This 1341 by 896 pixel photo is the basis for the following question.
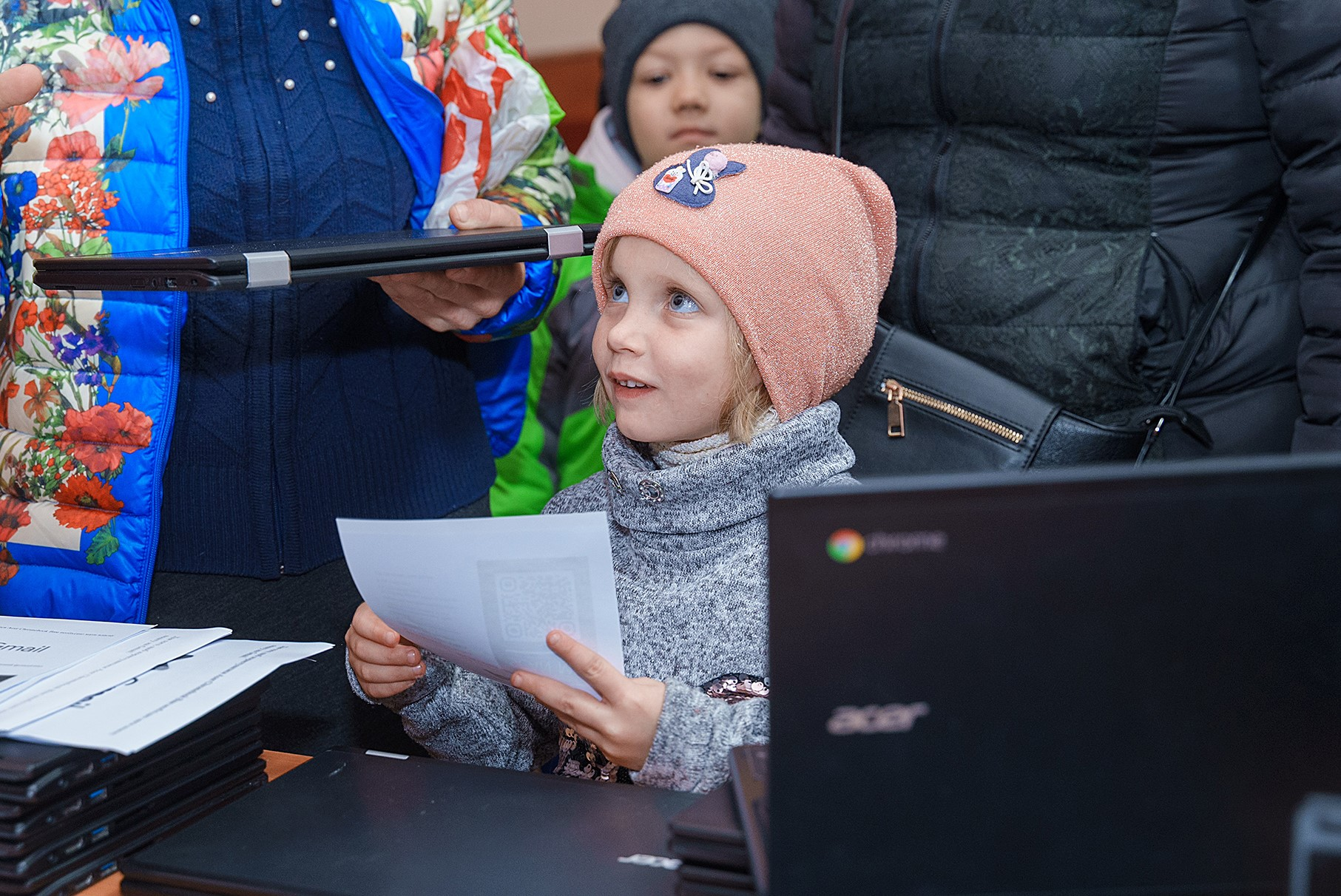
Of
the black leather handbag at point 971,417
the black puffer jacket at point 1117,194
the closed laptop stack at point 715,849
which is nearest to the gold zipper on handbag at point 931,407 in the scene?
the black leather handbag at point 971,417

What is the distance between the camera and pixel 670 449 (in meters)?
1.19

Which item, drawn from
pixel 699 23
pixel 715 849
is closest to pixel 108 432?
pixel 715 849

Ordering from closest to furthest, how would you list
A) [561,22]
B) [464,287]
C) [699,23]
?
[464,287]
[699,23]
[561,22]

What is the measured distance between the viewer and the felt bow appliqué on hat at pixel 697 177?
3.63ft

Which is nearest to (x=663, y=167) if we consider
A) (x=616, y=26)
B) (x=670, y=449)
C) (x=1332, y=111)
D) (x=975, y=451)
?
(x=670, y=449)

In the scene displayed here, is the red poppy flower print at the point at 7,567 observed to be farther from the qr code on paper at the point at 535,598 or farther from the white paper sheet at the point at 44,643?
the qr code on paper at the point at 535,598

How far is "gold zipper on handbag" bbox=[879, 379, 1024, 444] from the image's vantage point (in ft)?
4.40

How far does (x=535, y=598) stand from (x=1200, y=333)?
2.91 ft

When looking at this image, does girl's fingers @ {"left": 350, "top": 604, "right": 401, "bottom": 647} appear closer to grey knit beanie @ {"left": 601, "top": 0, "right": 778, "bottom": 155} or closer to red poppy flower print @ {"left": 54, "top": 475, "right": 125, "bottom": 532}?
red poppy flower print @ {"left": 54, "top": 475, "right": 125, "bottom": 532}

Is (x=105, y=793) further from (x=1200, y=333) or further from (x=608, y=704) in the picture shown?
(x=1200, y=333)

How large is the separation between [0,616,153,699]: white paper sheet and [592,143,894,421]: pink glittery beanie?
1.86ft

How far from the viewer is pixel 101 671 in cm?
94

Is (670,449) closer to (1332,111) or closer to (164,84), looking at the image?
(164,84)

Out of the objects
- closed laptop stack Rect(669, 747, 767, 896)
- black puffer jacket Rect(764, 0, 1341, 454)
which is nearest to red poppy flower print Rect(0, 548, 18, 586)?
closed laptop stack Rect(669, 747, 767, 896)
